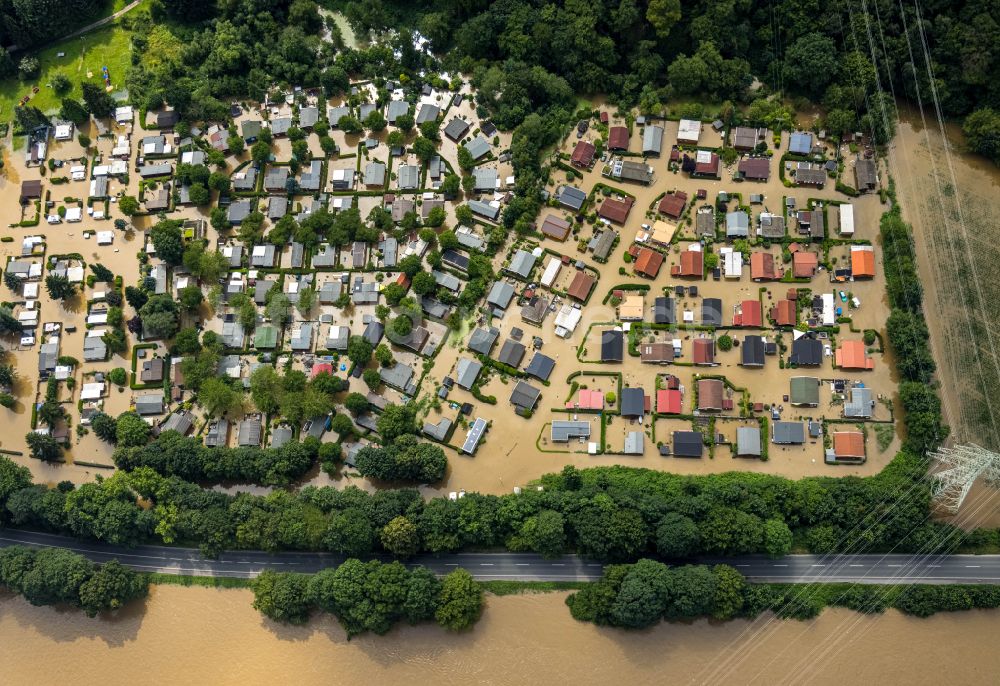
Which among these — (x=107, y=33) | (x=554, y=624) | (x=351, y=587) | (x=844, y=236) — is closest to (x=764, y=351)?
(x=844, y=236)

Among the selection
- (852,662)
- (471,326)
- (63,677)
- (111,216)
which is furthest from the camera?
(111,216)

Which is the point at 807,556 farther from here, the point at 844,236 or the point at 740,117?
the point at 740,117

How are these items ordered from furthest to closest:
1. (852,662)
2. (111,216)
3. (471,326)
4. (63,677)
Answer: (111,216), (471,326), (63,677), (852,662)

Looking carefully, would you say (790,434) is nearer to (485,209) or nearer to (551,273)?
(551,273)

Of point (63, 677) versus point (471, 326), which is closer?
point (63, 677)

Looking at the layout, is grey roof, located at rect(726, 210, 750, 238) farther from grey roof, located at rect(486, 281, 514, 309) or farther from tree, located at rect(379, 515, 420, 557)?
tree, located at rect(379, 515, 420, 557)

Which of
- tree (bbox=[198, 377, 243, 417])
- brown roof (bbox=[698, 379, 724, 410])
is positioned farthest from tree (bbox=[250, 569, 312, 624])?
brown roof (bbox=[698, 379, 724, 410])

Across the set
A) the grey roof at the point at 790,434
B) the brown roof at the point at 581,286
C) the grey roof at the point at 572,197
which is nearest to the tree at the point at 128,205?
the grey roof at the point at 572,197
